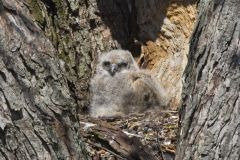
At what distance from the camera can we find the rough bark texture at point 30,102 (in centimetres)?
343

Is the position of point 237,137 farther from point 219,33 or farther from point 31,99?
point 31,99

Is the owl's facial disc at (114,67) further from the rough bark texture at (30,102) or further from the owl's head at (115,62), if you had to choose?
the rough bark texture at (30,102)

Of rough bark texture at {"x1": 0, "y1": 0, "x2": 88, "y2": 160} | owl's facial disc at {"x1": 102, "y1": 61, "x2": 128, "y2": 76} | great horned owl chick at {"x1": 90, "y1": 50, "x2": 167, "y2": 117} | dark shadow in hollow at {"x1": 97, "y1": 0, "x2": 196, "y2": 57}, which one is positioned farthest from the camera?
owl's facial disc at {"x1": 102, "y1": 61, "x2": 128, "y2": 76}

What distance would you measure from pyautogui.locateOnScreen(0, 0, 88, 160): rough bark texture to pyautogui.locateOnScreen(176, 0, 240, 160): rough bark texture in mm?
633

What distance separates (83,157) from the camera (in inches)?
141

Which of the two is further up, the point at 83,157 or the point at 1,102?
the point at 1,102

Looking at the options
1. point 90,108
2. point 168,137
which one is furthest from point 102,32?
point 168,137

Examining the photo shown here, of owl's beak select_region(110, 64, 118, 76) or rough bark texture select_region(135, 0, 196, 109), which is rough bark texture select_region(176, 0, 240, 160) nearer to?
rough bark texture select_region(135, 0, 196, 109)

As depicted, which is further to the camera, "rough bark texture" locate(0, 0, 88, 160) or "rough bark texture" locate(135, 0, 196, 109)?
"rough bark texture" locate(135, 0, 196, 109)

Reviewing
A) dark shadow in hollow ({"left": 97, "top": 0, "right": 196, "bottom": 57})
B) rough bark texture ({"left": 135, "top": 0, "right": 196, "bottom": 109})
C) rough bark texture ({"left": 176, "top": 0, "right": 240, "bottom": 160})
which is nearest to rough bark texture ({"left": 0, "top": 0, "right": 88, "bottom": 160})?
rough bark texture ({"left": 176, "top": 0, "right": 240, "bottom": 160})

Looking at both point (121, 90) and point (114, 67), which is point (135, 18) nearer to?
point (114, 67)

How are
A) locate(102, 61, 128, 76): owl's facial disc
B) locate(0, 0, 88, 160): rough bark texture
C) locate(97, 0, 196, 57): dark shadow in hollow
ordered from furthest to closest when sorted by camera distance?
locate(102, 61, 128, 76): owl's facial disc < locate(97, 0, 196, 57): dark shadow in hollow < locate(0, 0, 88, 160): rough bark texture

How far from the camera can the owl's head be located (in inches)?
290

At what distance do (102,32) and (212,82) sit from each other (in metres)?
3.73
